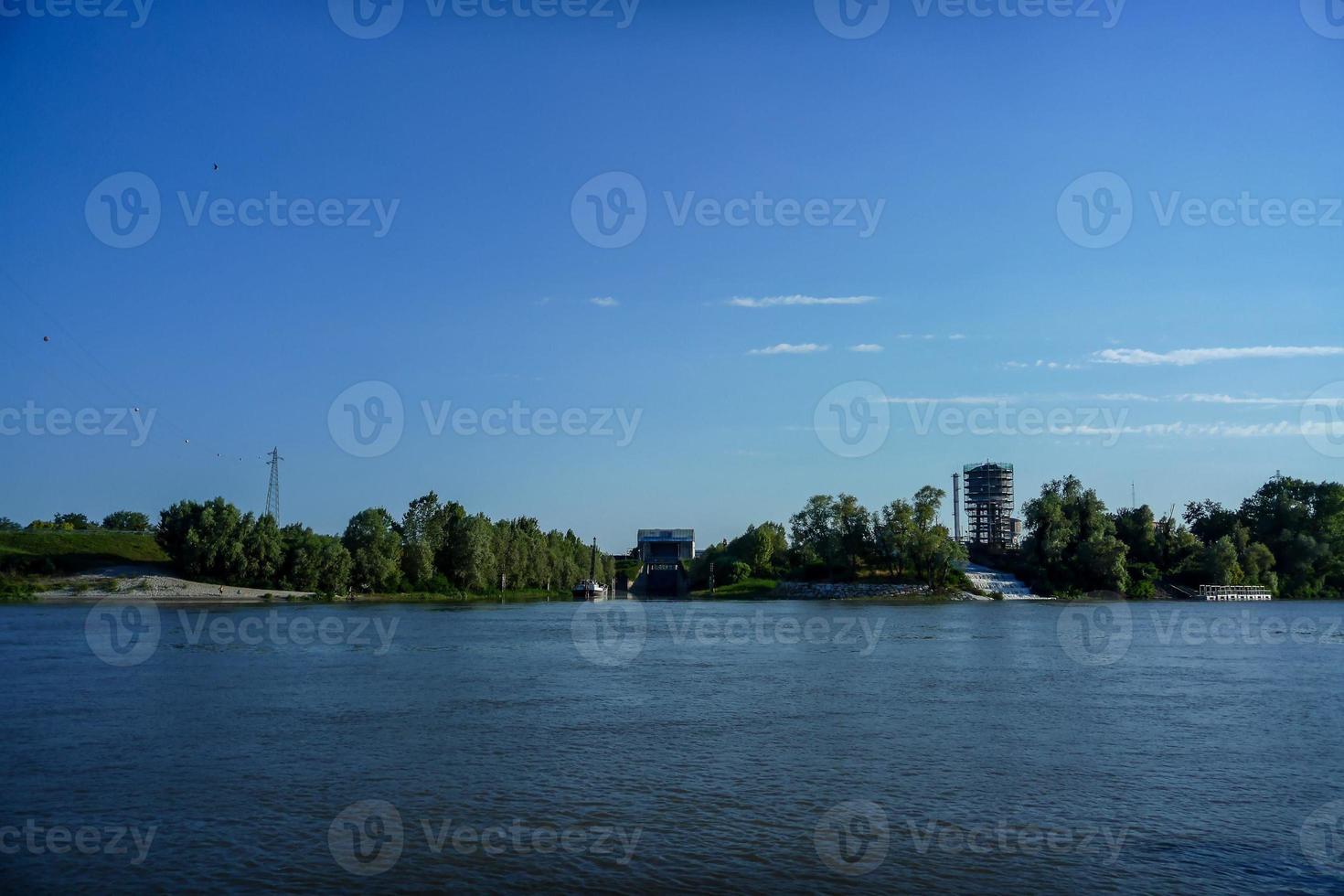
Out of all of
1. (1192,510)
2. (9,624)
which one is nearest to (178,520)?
(9,624)

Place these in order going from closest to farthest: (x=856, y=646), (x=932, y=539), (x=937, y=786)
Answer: (x=937, y=786), (x=856, y=646), (x=932, y=539)

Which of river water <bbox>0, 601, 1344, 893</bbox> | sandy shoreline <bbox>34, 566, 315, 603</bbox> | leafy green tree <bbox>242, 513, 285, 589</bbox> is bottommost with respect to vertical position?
river water <bbox>0, 601, 1344, 893</bbox>

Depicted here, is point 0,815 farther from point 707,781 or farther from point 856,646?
point 856,646

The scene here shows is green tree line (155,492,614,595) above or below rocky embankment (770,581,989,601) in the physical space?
above

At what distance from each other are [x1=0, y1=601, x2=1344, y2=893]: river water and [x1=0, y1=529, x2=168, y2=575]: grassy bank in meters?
68.1

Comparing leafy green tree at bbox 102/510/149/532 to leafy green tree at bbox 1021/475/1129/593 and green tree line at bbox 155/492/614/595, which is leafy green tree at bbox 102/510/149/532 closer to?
green tree line at bbox 155/492/614/595

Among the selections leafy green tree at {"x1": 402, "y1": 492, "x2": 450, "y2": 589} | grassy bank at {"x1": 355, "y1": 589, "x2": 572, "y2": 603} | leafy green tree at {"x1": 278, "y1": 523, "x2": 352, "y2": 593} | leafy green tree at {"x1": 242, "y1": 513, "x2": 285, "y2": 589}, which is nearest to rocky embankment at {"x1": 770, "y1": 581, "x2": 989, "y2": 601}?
grassy bank at {"x1": 355, "y1": 589, "x2": 572, "y2": 603}

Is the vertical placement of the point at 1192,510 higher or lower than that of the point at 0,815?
higher

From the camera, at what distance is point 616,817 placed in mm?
16031

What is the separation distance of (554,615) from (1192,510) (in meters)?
122

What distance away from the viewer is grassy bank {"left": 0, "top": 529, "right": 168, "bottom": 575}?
98450mm

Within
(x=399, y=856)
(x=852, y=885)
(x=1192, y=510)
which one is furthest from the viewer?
(x=1192, y=510)

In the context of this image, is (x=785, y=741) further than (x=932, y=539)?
No

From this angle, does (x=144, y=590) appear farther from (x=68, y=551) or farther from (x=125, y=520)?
(x=125, y=520)
